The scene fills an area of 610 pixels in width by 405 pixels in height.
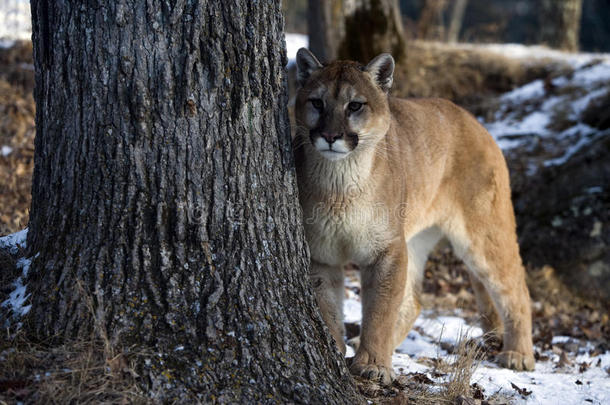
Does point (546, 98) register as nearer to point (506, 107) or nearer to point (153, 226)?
point (506, 107)

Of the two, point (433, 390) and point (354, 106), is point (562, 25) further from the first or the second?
point (433, 390)

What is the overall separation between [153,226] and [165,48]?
Result: 2.73 feet

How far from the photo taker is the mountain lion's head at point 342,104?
3.81 meters

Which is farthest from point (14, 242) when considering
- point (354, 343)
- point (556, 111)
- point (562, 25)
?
point (562, 25)

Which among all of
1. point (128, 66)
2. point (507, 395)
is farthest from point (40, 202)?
point (507, 395)

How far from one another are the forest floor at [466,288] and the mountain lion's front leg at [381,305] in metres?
0.22

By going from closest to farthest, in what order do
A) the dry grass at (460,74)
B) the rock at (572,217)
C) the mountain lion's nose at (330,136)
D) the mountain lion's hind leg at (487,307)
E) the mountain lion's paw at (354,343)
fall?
the mountain lion's nose at (330,136) → the mountain lion's paw at (354,343) → the mountain lion's hind leg at (487,307) → the rock at (572,217) → the dry grass at (460,74)

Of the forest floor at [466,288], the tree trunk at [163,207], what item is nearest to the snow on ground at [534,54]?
the forest floor at [466,288]

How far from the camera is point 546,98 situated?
9727 millimetres

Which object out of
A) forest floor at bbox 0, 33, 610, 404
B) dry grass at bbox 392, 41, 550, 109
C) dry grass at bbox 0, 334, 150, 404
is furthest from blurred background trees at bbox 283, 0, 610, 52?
dry grass at bbox 0, 334, 150, 404

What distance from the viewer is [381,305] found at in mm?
4047

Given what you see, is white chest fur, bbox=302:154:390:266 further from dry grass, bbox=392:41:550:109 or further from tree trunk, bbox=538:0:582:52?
tree trunk, bbox=538:0:582:52

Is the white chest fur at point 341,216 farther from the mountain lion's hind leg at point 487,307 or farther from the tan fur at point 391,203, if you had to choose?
the mountain lion's hind leg at point 487,307

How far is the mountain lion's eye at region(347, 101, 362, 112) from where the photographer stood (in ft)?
13.2
